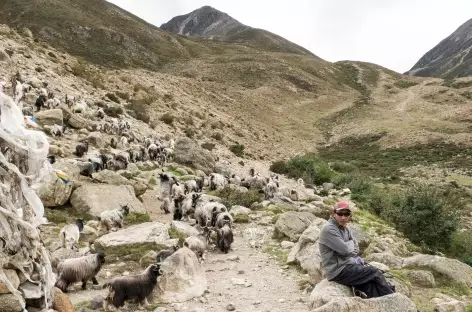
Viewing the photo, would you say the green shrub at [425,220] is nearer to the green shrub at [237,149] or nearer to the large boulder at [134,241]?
the large boulder at [134,241]

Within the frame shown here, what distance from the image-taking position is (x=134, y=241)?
9711 mm

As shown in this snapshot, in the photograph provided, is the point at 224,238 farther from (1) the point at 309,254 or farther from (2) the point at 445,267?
(2) the point at 445,267

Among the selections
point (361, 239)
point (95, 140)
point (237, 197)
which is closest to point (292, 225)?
point (361, 239)

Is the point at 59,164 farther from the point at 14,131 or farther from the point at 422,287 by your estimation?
the point at 422,287

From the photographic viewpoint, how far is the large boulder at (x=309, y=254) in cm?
890

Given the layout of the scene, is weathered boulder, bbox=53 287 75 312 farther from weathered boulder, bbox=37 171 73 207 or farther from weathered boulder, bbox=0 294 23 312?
weathered boulder, bbox=37 171 73 207

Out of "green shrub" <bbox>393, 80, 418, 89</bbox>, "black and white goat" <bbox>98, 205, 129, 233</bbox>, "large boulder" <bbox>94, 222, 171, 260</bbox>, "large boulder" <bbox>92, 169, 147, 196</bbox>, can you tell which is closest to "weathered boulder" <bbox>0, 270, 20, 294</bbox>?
"large boulder" <bbox>94, 222, 171, 260</bbox>

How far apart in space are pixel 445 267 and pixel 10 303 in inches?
357

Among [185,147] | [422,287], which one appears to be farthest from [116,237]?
[185,147]

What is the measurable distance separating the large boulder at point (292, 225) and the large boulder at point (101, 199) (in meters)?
4.04

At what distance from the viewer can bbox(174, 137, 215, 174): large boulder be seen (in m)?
22.4

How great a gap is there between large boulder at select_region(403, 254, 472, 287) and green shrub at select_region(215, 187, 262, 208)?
6.56 m

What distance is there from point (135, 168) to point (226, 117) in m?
26.3

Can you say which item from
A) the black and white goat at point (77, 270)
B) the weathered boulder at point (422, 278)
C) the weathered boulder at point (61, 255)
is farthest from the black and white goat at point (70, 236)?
the weathered boulder at point (422, 278)
